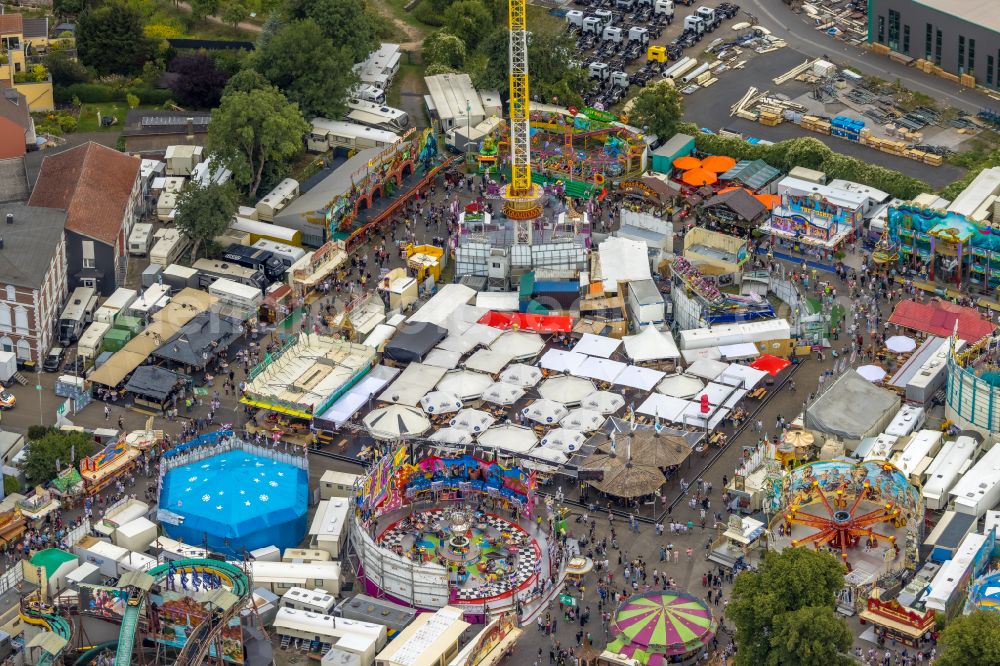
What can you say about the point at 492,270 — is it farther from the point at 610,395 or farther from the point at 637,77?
the point at 637,77

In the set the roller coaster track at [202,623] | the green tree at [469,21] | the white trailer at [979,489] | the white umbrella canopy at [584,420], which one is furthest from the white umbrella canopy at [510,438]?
the green tree at [469,21]

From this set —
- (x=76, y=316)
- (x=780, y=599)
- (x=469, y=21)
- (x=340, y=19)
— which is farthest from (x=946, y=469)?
(x=469, y=21)

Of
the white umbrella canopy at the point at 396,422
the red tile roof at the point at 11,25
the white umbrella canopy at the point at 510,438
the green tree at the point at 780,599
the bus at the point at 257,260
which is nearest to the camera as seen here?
the green tree at the point at 780,599

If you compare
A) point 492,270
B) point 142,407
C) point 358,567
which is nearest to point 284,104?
point 492,270

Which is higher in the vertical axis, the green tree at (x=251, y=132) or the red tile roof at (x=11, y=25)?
the red tile roof at (x=11, y=25)

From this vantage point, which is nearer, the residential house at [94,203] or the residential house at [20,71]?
the residential house at [94,203]

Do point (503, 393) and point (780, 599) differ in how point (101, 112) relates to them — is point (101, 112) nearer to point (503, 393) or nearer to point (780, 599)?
Answer: point (503, 393)

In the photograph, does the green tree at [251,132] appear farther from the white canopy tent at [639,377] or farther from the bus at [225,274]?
the white canopy tent at [639,377]

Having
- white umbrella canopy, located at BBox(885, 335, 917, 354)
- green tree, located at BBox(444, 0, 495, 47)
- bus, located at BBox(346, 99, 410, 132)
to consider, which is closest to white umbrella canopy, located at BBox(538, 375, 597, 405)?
white umbrella canopy, located at BBox(885, 335, 917, 354)
